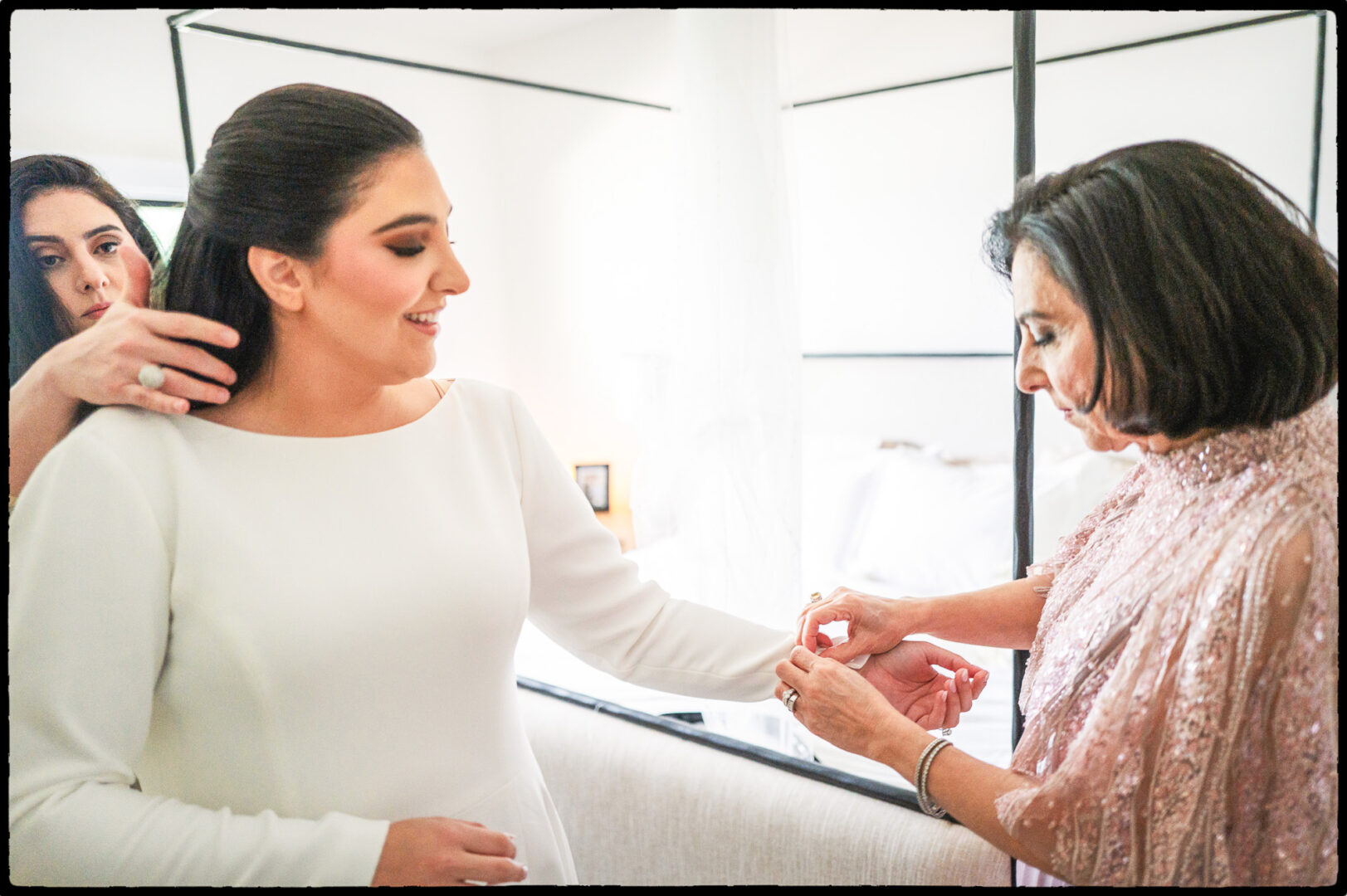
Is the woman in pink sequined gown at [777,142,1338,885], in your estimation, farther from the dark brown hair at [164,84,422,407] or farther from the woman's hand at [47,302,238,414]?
the woman's hand at [47,302,238,414]

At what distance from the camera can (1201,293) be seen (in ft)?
2.66

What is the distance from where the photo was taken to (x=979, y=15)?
2.18 meters

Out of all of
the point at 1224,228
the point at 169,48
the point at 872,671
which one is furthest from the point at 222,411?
the point at 169,48

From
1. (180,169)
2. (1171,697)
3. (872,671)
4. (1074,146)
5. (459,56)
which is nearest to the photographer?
(1171,697)

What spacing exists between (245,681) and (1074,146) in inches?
83.4

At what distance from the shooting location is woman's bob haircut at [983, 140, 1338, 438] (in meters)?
0.81

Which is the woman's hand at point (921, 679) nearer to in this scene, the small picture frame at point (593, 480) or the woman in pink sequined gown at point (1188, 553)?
the woman in pink sequined gown at point (1188, 553)

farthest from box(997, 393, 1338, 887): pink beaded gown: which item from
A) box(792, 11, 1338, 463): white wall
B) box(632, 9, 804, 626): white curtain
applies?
box(792, 11, 1338, 463): white wall

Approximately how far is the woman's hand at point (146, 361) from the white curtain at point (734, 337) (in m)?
0.78

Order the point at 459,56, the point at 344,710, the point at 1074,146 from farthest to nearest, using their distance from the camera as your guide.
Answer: the point at 459,56 < the point at 1074,146 < the point at 344,710

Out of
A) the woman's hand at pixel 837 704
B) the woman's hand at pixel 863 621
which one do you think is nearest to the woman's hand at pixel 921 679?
the woman's hand at pixel 863 621

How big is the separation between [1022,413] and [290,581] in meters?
0.91

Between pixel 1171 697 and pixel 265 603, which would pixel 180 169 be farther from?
pixel 1171 697

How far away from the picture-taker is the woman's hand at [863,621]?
1183 mm
